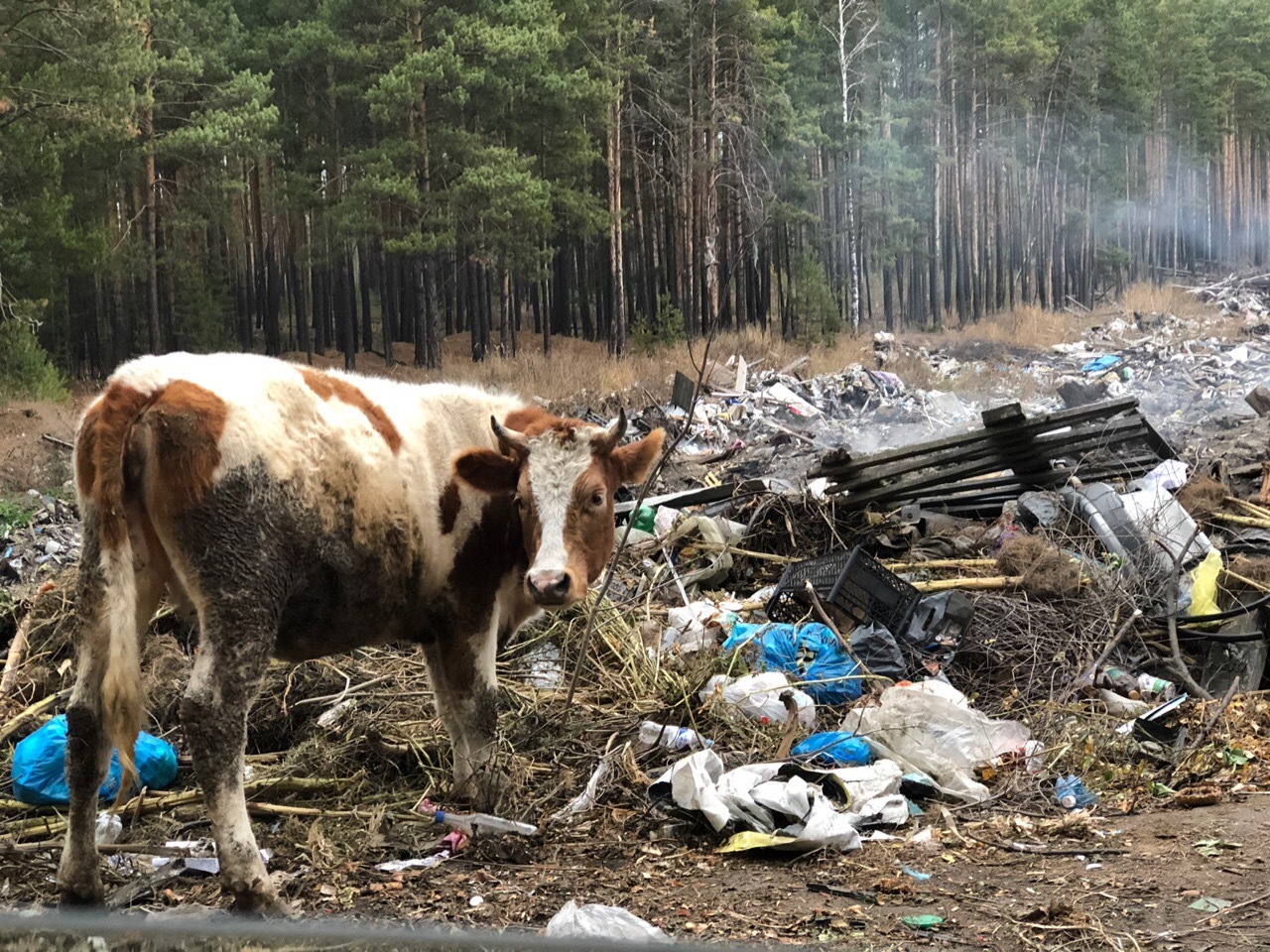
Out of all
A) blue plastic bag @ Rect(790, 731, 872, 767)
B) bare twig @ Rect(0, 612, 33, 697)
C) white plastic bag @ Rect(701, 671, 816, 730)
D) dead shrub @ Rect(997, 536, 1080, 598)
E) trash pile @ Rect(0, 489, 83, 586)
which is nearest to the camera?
blue plastic bag @ Rect(790, 731, 872, 767)

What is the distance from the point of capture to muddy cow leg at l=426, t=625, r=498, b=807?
389 cm

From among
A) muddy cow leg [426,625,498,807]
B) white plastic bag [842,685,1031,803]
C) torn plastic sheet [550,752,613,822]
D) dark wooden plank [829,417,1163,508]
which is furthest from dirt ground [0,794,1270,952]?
dark wooden plank [829,417,1163,508]

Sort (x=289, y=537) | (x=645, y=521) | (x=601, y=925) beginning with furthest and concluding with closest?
(x=645, y=521) < (x=289, y=537) < (x=601, y=925)

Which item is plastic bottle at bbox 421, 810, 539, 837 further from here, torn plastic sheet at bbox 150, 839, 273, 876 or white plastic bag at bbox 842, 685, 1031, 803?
white plastic bag at bbox 842, 685, 1031, 803

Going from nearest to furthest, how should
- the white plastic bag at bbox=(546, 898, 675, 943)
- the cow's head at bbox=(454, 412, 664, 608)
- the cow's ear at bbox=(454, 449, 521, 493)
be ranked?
the white plastic bag at bbox=(546, 898, 675, 943), the cow's head at bbox=(454, 412, 664, 608), the cow's ear at bbox=(454, 449, 521, 493)

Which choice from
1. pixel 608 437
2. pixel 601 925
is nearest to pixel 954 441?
pixel 608 437

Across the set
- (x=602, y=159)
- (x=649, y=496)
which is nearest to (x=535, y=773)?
(x=649, y=496)

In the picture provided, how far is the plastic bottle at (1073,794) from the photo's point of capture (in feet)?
13.2

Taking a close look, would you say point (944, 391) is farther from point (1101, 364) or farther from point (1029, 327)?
point (1029, 327)

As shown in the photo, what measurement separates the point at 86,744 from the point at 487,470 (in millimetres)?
1396

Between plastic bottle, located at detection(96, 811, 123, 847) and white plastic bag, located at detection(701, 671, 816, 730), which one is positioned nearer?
plastic bottle, located at detection(96, 811, 123, 847)

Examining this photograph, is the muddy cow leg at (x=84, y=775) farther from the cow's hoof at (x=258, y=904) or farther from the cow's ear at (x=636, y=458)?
the cow's ear at (x=636, y=458)

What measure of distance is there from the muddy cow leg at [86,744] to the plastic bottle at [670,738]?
1981mm

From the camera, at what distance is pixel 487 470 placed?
12.3 ft
